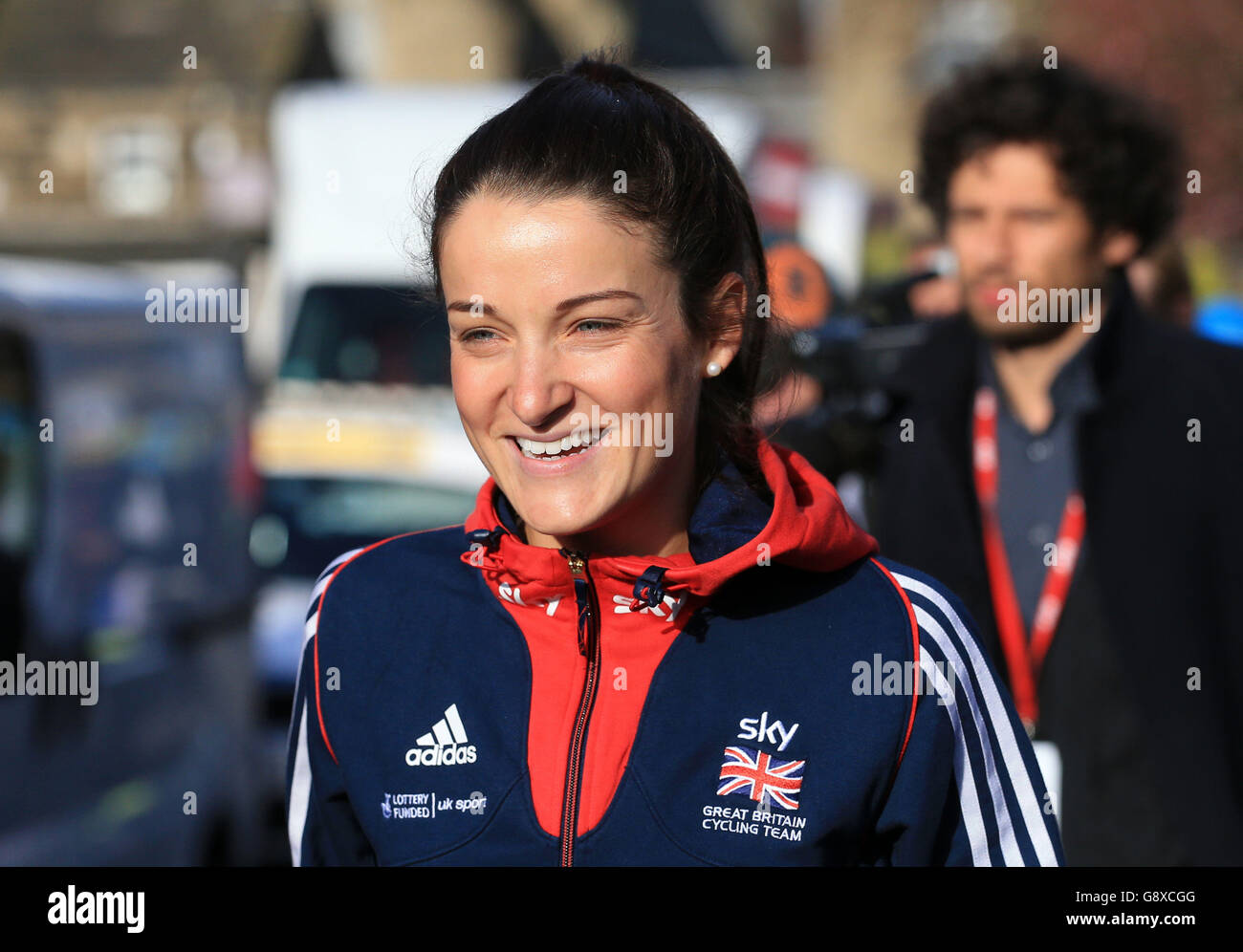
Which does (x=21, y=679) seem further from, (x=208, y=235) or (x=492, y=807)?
(x=208, y=235)

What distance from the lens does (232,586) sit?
647 centimetres

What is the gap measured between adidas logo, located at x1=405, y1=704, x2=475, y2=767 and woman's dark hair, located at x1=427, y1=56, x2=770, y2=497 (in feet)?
1.62

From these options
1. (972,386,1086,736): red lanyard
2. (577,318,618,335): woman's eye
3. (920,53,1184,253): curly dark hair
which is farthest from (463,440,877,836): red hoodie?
(920,53,1184,253): curly dark hair

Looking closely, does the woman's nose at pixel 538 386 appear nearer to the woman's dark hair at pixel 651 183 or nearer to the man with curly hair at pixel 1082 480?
the woman's dark hair at pixel 651 183

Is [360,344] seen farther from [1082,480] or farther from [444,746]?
[444,746]

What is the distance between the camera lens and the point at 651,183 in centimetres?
221

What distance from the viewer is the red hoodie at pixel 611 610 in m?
2.15

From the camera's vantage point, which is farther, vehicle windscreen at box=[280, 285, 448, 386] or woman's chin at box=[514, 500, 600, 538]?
vehicle windscreen at box=[280, 285, 448, 386]

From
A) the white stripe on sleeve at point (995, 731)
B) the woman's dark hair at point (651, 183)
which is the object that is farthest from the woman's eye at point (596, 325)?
the white stripe on sleeve at point (995, 731)

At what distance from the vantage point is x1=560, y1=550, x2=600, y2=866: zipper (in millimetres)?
2119

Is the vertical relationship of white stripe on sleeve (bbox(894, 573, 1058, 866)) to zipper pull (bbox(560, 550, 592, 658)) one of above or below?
below

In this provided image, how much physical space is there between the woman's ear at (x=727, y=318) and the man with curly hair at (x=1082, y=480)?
1383 mm

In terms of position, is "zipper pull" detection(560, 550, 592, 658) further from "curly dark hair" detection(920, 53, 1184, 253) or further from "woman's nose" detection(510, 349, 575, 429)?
"curly dark hair" detection(920, 53, 1184, 253)

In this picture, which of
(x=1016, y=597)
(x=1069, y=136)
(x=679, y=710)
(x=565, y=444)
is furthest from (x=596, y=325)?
(x=1069, y=136)
